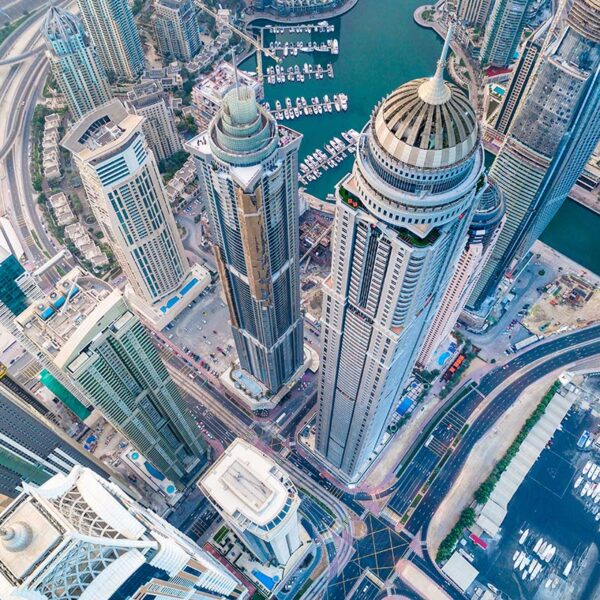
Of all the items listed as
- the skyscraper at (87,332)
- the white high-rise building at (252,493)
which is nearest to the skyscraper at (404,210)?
the white high-rise building at (252,493)

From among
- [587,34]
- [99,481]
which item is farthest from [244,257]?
[587,34]

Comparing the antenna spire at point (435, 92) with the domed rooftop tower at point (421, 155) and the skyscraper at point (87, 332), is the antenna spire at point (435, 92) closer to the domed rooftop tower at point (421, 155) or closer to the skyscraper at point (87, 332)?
the domed rooftop tower at point (421, 155)

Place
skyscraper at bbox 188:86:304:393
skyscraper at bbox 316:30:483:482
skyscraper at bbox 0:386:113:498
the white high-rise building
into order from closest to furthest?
skyscraper at bbox 316:30:483:482, skyscraper at bbox 188:86:304:393, skyscraper at bbox 0:386:113:498, the white high-rise building

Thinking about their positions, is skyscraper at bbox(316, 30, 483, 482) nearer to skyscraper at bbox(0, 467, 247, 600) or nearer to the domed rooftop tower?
the domed rooftop tower

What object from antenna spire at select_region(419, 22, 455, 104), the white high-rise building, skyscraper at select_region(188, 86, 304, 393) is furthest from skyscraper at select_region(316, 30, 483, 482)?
the white high-rise building

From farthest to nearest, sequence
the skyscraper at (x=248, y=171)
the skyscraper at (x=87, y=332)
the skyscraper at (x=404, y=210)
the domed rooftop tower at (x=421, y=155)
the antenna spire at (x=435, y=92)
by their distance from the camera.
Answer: the skyscraper at (x=248, y=171)
the skyscraper at (x=87, y=332)
the skyscraper at (x=404, y=210)
the domed rooftop tower at (x=421, y=155)
the antenna spire at (x=435, y=92)
